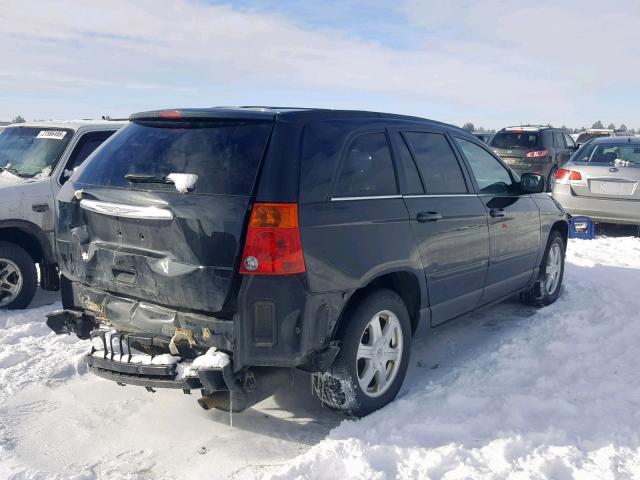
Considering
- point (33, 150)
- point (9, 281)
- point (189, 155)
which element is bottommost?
point (9, 281)

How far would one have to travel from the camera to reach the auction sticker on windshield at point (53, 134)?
6.27 metres

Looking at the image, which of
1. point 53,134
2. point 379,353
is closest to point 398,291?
point 379,353

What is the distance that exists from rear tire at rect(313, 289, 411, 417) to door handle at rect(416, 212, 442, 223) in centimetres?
53

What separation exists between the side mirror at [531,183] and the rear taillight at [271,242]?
2952mm

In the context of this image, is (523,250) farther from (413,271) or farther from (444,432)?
(444,432)

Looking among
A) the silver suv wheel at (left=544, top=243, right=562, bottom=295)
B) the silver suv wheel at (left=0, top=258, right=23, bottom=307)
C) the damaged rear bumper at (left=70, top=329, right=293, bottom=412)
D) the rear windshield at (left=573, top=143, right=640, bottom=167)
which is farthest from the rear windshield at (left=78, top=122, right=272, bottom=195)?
the rear windshield at (left=573, top=143, right=640, bottom=167)

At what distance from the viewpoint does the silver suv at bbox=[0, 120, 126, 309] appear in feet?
18.7

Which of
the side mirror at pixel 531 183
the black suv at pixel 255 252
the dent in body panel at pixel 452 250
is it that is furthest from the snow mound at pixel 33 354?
the side mirror at pixel 531 183

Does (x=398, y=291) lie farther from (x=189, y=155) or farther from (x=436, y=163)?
(x=189, y=155)

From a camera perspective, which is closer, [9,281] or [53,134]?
[9,281]

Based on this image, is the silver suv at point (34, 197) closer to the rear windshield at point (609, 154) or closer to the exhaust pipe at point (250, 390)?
the exhaust pipe at point (250, 390)

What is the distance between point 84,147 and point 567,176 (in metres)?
7.31

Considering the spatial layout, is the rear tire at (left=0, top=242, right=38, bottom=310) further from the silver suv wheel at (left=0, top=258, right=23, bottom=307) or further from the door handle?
the door handle

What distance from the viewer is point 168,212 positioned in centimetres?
314
